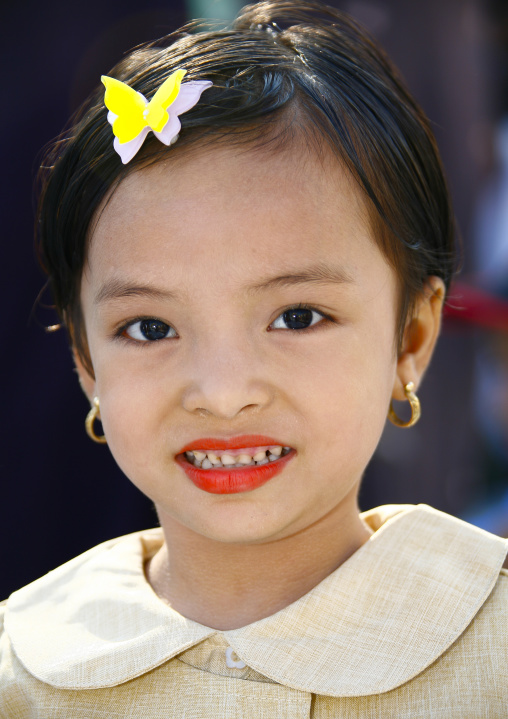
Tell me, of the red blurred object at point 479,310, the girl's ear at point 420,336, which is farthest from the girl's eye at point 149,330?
the red blurred object at point 479,310

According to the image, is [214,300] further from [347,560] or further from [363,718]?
[363,718]

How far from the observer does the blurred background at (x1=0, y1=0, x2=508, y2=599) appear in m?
1.89

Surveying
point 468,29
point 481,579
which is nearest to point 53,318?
point 481,579

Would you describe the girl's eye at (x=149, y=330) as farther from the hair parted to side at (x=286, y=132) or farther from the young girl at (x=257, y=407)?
the hair parted to side at (x=286, y=132)

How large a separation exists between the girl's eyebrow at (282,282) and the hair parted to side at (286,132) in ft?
0.36

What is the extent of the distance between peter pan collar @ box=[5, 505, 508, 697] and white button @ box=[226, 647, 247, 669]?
1 centimetres

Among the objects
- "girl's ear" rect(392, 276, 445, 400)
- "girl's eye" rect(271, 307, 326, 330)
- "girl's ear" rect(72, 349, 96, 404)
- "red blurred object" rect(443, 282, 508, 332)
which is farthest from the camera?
"red blurred object" rect(443, 282, 508, 332)

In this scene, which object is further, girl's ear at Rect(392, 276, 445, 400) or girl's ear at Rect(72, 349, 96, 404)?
girl's ear at Rect(72, 349, 96, 404)

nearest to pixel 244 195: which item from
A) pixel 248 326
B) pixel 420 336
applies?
pixel 248 326

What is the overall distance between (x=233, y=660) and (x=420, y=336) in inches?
22.5

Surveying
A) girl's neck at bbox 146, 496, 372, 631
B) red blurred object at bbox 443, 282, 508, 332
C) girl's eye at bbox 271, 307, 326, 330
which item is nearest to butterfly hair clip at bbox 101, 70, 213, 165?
girl's eye at bbox 271, 307, 326, 330

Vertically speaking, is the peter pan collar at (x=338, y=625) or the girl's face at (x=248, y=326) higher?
the girl's face at (x=248, y=326)

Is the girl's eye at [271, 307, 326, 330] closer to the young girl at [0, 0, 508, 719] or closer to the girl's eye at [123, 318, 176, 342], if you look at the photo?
the young girl at [0, 0, 508, 719]

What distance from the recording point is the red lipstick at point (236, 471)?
1133 millimetres
